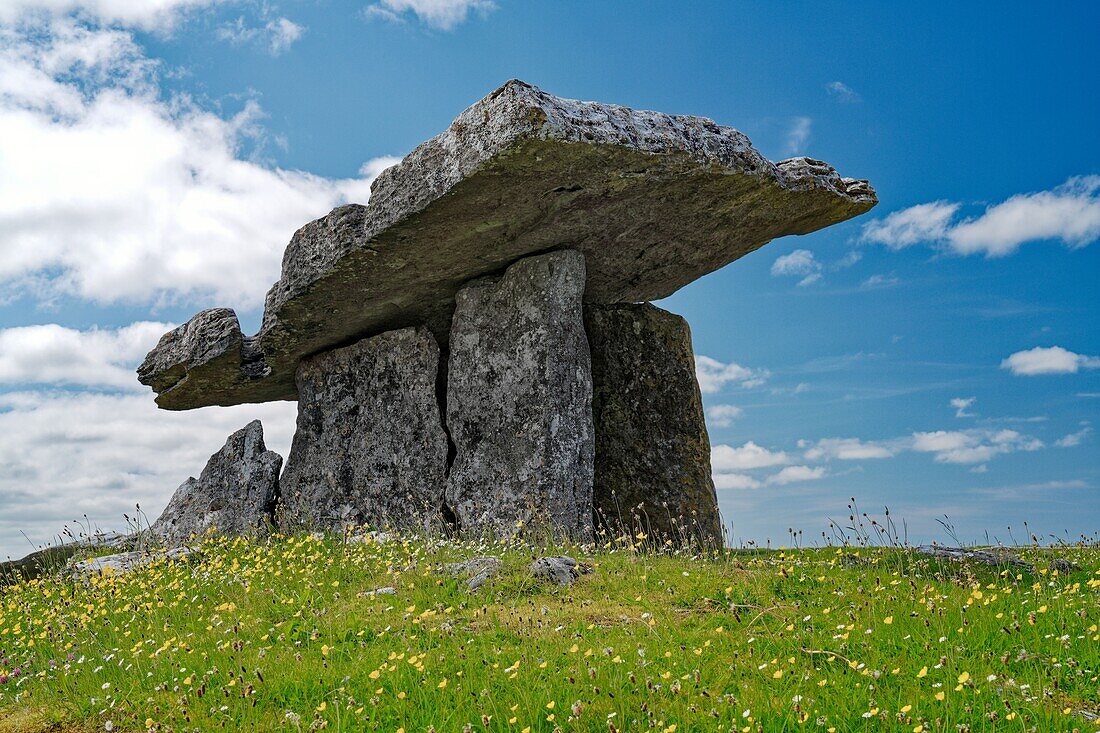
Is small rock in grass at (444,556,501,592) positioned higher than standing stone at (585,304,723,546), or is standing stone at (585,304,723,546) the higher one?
standing stone at (585,304,723,546)

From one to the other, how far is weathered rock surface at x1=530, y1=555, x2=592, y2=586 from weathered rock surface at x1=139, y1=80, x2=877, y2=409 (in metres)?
4.44

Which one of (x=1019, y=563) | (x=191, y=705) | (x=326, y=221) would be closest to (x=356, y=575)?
(x=191, y=705)

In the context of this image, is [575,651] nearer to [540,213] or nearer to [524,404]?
[524,404]

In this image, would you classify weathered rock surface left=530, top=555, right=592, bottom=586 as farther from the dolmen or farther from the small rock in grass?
the dolmen

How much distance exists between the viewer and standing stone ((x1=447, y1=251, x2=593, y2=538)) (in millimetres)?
12234

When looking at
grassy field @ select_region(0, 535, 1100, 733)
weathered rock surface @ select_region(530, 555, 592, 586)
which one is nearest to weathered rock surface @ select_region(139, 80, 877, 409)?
grassy field @ select_region(0, 535, 1100, 733)

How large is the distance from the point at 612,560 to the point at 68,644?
5.42 m

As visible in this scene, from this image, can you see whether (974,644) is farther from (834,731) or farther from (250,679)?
(250,679)

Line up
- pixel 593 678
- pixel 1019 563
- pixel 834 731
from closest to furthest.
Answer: pixel 834 731
pixel 593 678
pixel 1019 563

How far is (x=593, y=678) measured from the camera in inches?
235

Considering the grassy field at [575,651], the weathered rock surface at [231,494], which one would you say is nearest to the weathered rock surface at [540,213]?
the weathered rock surface at [231,494]

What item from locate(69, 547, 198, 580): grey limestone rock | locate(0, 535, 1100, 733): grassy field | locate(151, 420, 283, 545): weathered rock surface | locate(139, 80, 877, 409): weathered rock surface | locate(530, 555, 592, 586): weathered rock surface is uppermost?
locate(139, 80, 877, 409): weathered rock surface

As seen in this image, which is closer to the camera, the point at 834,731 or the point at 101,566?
the point at 834,731

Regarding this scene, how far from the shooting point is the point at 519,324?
1296 centimetres
